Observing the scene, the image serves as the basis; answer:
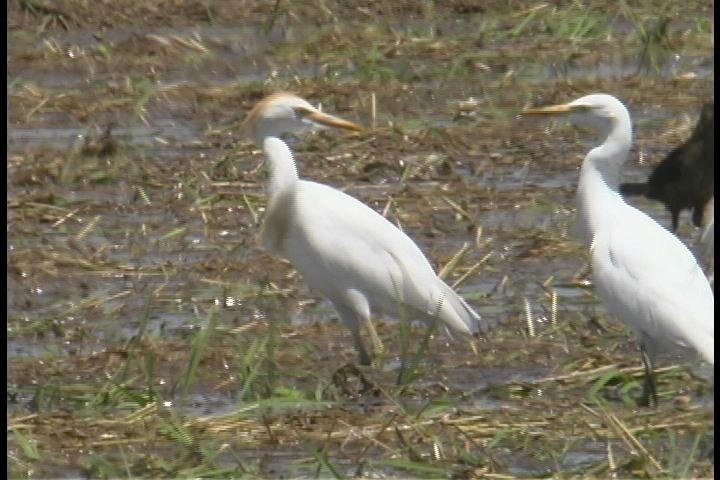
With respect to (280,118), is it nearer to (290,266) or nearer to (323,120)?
(323,120)

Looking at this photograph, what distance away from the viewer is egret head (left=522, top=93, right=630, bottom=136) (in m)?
8.76

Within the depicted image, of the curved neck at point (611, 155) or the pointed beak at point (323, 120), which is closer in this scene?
the curved neck at point (611, 155)

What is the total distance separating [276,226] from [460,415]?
66.0 inches

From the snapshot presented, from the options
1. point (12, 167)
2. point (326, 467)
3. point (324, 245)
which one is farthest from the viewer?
point (12, 167)

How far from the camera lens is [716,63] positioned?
39.7 ft

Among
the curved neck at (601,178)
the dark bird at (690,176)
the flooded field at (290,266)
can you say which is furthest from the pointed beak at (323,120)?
the dark bird at (690,176)

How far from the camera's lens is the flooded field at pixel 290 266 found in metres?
7.13

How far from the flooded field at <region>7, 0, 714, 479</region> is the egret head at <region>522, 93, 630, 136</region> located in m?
0.74

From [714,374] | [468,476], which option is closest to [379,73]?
[714,374]

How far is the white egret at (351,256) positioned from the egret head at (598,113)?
851 millimetres

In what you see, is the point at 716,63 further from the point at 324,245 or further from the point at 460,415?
the point at 460,415

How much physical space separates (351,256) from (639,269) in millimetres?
1214

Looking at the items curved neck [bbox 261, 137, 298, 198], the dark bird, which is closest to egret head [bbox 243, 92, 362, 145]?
curved neck [bbox 261, 137, 298, 198]

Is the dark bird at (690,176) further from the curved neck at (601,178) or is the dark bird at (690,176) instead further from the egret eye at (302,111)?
the egret eye at (302,111)
